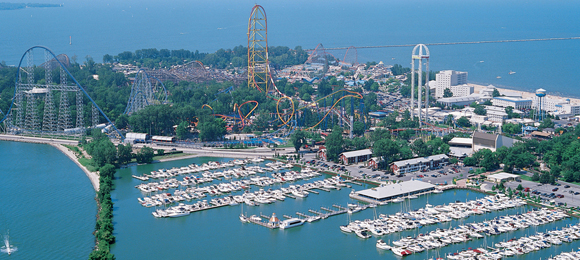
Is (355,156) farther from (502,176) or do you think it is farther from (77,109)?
(77,109)

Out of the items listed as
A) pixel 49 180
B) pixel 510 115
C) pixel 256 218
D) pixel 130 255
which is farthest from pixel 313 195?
pixel 510 115

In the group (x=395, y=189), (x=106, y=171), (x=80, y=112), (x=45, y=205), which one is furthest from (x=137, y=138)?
(x=395, y=189)

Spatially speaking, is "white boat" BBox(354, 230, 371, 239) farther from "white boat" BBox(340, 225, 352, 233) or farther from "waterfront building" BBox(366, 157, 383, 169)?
"waterfront building" BBox(366, 157, 383, 169)

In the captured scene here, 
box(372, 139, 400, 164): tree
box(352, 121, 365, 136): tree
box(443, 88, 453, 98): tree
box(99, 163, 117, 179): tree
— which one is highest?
box(443, 88, 453, 98): tree

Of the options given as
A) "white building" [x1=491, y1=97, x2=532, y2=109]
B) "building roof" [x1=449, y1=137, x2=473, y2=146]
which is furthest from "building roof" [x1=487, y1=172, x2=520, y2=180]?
"white building" [x1=491, y1=97, x2=532, y2=109]

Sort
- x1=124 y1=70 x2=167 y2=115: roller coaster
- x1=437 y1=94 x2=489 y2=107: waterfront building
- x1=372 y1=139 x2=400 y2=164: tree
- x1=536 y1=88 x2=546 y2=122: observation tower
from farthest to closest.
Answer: x1=437 y1=94 x2=489 y2=107: waterfront building < x1=124 y1=70 x2=167 y2=115: roller coaster < x1=536 y1=88 x2=546 y2=122: observation tower < x1=372 y1=139 x2=400 y2=164: tree

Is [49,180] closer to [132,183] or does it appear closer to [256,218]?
[132,183]

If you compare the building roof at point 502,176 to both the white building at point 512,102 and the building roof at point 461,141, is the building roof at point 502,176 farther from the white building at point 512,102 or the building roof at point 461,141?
the white building at point 512,102
